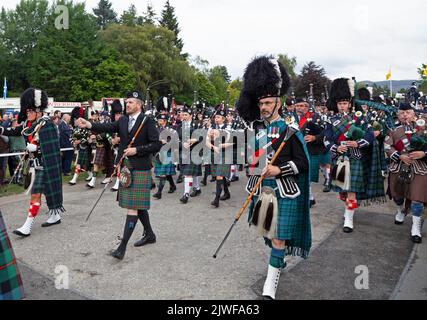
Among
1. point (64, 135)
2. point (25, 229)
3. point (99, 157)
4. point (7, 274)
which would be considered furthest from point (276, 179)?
point (64, 135)

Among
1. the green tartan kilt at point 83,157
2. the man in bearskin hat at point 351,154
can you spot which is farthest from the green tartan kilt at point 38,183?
the man in bearskin hat at point 351,154

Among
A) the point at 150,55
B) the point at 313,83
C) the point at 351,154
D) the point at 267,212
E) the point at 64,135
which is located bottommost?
the point at 267,212

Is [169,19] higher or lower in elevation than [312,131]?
higher

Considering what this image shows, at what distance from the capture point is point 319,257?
4.46 metres

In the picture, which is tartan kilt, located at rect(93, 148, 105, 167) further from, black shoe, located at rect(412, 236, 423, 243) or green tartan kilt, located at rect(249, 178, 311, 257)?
black shoe, located at rect(412, 236, 423, 243)

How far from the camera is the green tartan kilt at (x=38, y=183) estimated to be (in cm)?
538

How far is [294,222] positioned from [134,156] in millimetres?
2178

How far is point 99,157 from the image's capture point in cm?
918

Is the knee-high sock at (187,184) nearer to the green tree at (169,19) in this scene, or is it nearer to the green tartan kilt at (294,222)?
the green tartan kilt at (294,222)

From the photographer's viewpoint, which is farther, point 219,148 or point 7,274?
point 219,148

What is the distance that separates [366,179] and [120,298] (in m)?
4.16

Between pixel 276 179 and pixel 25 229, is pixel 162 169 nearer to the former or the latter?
pixel 25 229

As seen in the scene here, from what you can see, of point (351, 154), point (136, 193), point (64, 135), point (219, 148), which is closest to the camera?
point (136, 193)
